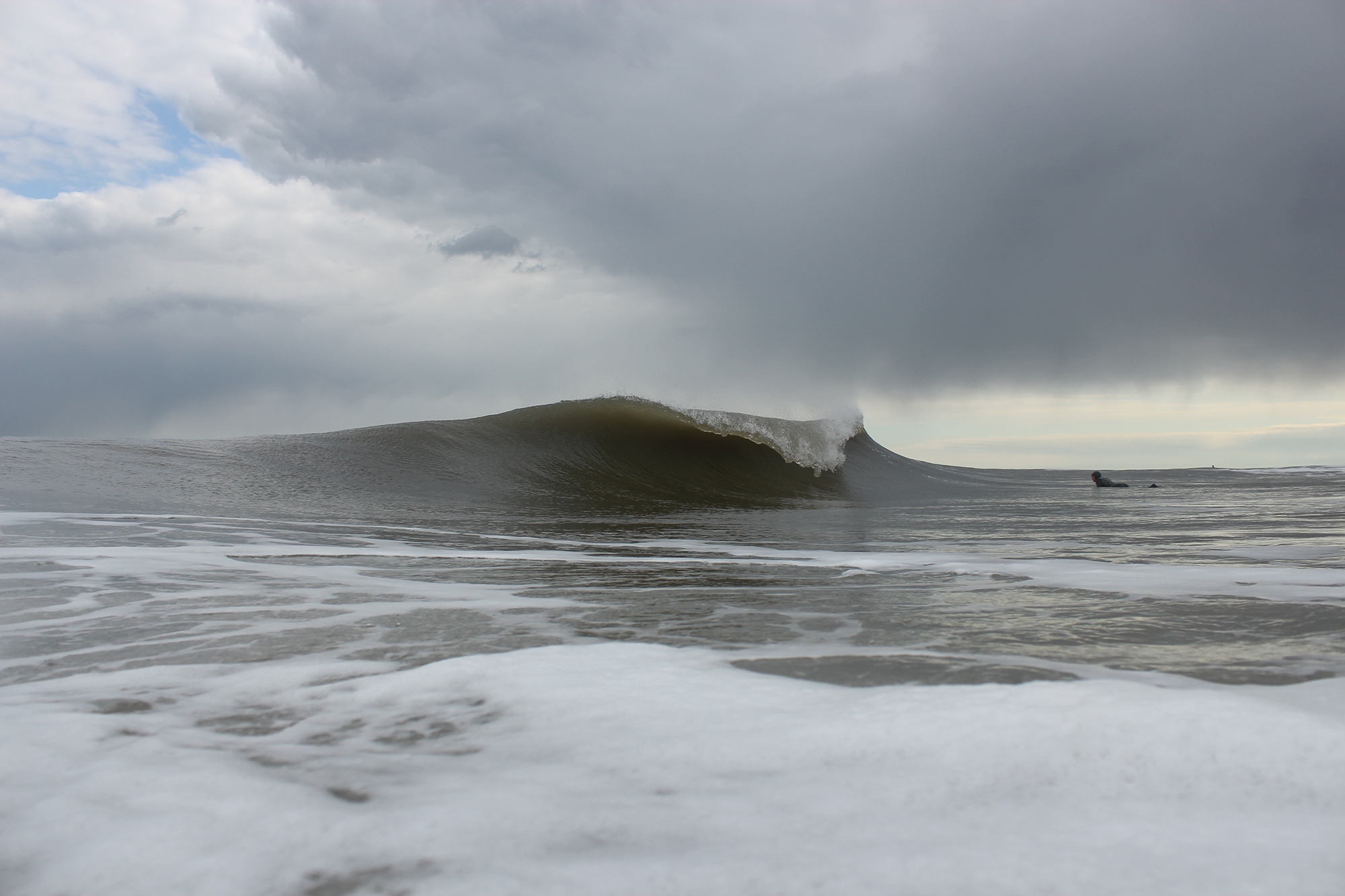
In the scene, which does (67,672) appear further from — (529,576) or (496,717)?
(529,576)

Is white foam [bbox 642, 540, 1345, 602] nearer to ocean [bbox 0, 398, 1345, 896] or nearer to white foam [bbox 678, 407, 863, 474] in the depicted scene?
ocean [bbox 0, 398, 1345, 896]

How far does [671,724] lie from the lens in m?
1.74

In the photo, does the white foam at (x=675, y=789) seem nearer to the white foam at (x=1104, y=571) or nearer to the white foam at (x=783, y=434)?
the white foam at (x=1104, y=571)

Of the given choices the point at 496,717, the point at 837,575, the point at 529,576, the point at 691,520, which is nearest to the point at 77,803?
the point at 496,717

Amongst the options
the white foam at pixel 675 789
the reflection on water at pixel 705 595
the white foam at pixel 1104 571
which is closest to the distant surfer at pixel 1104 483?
the reflection on water at pixel 705 595

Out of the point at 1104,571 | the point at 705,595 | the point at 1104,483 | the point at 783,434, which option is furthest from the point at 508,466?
the point at 1104,483

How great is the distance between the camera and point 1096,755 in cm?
147

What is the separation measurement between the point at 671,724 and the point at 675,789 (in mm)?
342

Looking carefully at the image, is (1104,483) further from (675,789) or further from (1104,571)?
(675,789)

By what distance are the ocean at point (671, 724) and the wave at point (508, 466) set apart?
4.55 metres

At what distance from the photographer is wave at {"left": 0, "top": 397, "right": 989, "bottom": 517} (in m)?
8.84

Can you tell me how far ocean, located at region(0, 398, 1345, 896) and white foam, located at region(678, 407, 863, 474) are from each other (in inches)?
→ 448

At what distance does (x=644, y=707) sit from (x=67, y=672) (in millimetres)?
1764

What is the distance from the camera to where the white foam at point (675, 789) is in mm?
1108
